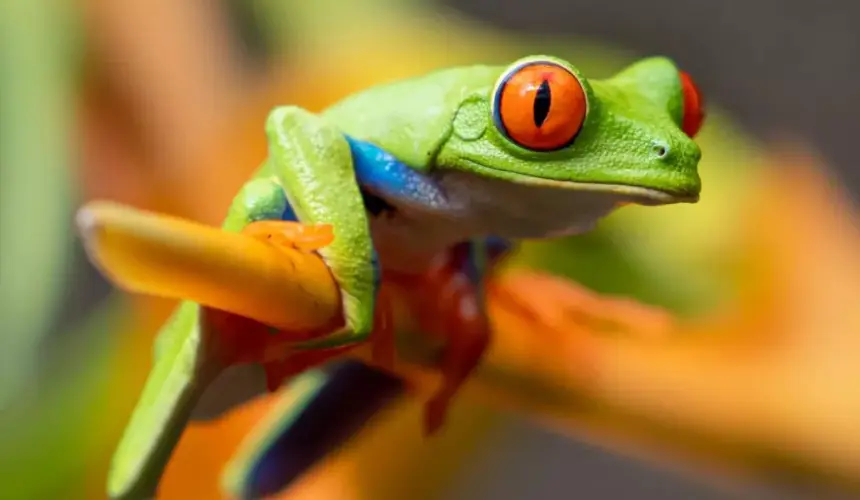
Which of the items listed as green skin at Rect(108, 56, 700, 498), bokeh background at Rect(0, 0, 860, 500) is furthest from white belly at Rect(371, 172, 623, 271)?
bokeh background at Rect(0, 0, 860, 500)

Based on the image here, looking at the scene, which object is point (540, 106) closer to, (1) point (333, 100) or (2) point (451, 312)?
(2) point (451, 312)

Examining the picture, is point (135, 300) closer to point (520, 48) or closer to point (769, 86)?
point (520, 48)

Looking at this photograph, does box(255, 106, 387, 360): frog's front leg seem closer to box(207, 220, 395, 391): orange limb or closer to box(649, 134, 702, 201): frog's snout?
box(207, 220, 395, 391): orange limb

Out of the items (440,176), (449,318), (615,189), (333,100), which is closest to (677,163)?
(615,189)

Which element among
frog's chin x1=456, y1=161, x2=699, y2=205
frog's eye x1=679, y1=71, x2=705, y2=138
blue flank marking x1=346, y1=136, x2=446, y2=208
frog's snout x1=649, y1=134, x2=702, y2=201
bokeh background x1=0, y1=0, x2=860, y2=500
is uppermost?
frog's eye x1=679, y1=71, x2=705, y2=138

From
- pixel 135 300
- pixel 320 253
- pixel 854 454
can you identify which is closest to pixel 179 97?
pixel 135 300

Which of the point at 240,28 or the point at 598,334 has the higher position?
the point at 240,28
